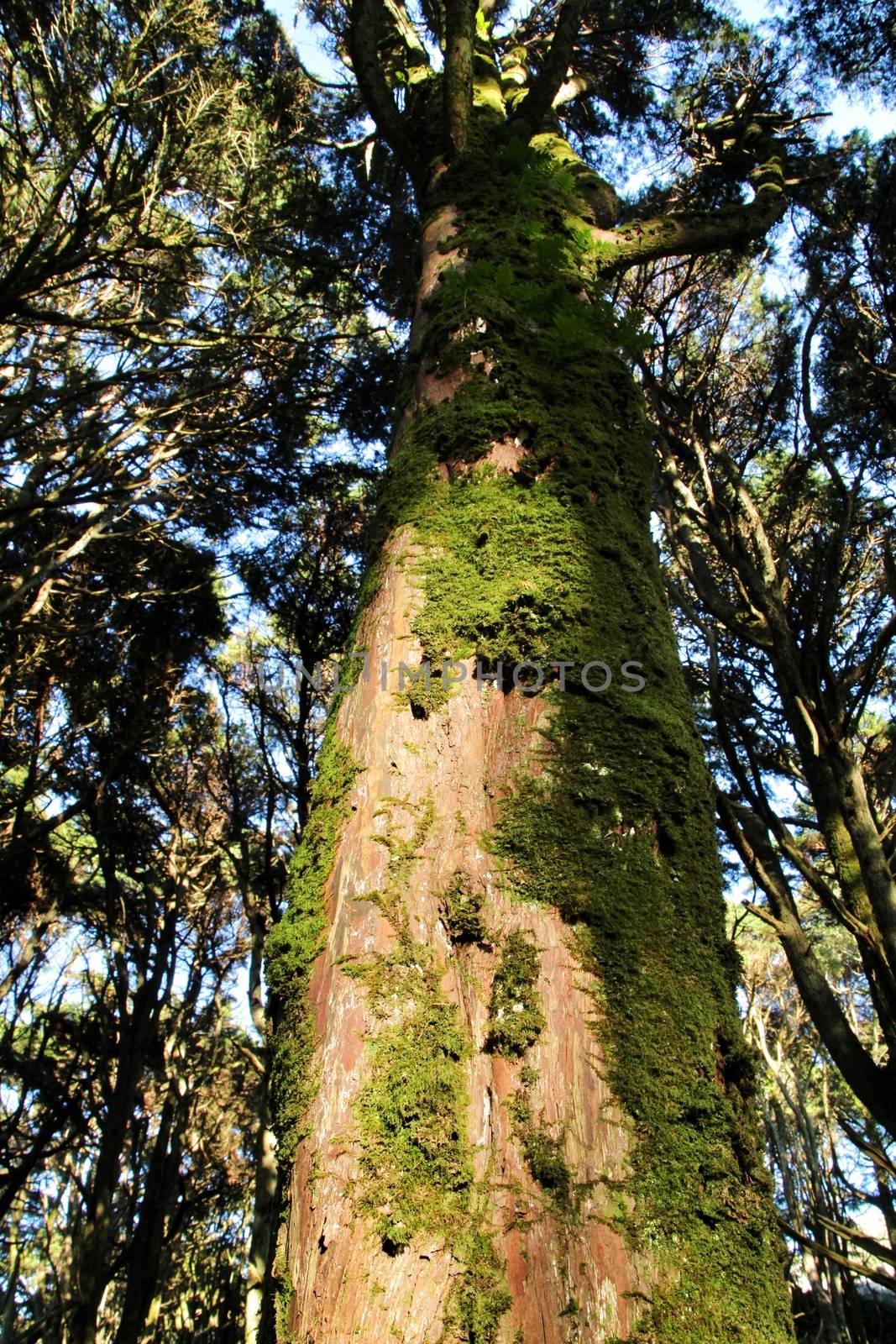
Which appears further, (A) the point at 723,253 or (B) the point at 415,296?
(A) the point at 723,253

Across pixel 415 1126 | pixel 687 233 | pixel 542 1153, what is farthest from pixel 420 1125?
pixel 687 233

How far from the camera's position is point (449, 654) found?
170 cm

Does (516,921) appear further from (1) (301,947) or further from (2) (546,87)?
(2) (546,87)

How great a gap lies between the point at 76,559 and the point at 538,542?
21.5 ft

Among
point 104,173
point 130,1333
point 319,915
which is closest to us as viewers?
point 319,915

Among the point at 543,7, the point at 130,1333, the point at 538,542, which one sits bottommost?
the point at 130,1333

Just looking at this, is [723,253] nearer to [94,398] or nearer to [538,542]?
[94,398]

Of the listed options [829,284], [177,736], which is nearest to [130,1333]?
[177,736]

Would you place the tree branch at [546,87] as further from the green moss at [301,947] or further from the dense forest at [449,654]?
the green moss at [301,947]

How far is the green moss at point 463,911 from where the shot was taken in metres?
1.38

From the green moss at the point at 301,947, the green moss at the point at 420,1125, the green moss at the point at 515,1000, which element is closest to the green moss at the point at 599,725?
the green moss at the point at 515,1000

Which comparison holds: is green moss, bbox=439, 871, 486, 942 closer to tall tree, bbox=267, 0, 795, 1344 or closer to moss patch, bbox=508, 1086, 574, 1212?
tall tree, bbox=267, 0, 795, 1344

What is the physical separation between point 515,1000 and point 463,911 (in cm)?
17

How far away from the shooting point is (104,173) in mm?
5332
